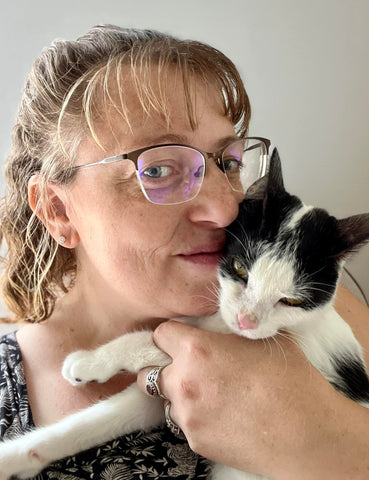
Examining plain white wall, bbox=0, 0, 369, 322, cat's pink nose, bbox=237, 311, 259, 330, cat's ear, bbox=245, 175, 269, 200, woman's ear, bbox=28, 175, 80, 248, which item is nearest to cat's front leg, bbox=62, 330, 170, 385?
cat's pink nose, bbox=237, 311, 259, 330

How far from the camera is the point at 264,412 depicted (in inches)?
35.1

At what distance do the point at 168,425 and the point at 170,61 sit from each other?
88 centimetres

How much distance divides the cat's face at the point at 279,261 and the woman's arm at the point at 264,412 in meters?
0.08

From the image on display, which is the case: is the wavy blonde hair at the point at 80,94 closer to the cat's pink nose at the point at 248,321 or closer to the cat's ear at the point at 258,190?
the cat's ear at the point at 258,190

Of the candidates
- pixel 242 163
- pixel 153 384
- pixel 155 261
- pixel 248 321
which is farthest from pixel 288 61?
pixel 153 384

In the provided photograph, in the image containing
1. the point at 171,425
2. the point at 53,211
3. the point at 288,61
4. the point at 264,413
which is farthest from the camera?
the point at 288,61

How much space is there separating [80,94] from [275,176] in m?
0.53

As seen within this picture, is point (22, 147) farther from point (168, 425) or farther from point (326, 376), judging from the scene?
point (326, 376)

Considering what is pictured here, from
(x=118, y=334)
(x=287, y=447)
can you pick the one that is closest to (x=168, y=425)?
(x=287, y=447)

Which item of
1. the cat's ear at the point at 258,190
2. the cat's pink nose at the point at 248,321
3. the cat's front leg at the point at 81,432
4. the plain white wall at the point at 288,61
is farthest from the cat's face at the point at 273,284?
the plain white wall at the point at 288,61

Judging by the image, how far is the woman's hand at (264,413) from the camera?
2.86ft

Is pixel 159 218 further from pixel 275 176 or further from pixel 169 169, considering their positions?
pixel 275 176

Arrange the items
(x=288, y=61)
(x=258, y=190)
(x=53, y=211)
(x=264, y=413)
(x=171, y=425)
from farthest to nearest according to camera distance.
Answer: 1. (x=288, y=61)
2. (x=53, y=211)
3. (x=258, y=190)
4. (x=171, y=425)
5. (x=264, y=413)

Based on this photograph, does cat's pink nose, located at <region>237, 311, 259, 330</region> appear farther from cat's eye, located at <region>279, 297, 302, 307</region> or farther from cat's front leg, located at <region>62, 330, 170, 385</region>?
cat's front leg, located at <region>62, 330, 170, 385</region>
